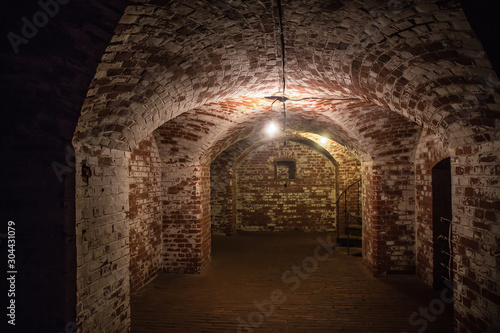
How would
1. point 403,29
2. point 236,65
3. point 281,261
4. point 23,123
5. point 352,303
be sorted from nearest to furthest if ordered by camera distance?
point 403,29
point 23,123
point 236,65
point 352,303
point 281,261

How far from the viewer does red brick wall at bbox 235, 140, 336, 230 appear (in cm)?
1090

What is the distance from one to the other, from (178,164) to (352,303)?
158 inches

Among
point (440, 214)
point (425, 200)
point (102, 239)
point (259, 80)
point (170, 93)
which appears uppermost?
point (259, 80)

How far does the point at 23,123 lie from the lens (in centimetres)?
215

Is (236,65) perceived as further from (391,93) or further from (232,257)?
(232,257)

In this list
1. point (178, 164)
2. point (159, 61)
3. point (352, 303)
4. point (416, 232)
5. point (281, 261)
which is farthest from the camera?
point (281, 261)

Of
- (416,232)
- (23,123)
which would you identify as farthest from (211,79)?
(416,232)

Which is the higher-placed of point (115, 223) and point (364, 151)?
point (364, 151)

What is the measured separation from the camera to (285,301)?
15.6 feet

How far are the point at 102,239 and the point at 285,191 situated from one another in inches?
341

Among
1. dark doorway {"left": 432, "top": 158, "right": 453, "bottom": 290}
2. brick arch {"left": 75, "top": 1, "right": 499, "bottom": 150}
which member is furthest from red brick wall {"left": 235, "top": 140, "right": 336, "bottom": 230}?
brick arch {"left": 75, "top": 1, "right": 499, "bottom": 150}

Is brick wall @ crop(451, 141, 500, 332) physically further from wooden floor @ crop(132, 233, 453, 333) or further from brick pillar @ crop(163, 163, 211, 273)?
brick pillar @ crop(163, 163, 211, 273)

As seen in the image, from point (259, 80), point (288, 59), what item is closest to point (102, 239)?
point (259, 80)

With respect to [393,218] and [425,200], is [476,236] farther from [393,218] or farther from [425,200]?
[393,218]
